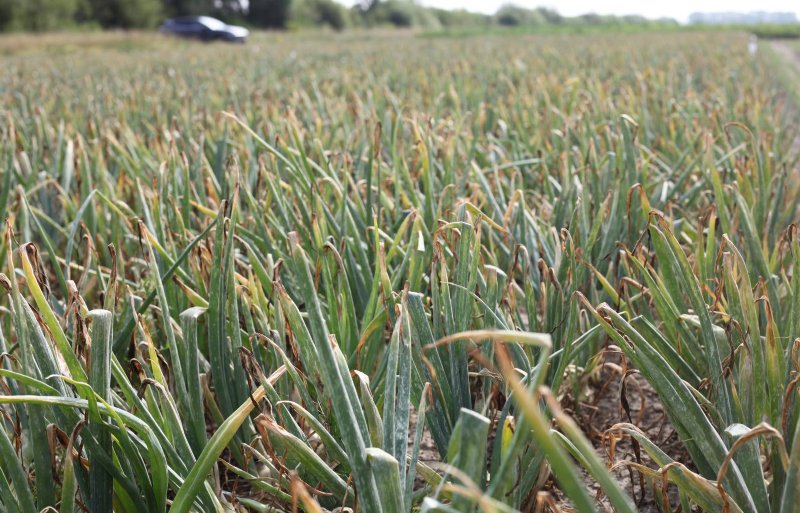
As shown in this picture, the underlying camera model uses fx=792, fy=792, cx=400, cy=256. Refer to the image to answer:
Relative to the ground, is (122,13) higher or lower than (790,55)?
higher

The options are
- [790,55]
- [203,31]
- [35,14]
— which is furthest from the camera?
[35,14]

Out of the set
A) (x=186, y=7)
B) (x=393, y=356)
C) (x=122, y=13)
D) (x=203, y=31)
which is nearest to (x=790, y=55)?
(x=203, y=31)

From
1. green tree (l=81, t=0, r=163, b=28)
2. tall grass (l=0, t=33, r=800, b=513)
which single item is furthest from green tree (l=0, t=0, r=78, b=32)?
tall grass (l=0, t=33, r=800, b=513)

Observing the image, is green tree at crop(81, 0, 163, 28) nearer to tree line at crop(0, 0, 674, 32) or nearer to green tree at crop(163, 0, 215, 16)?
tree line at crop(0, 0, 674, 32)

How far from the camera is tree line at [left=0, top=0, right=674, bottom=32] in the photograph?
95.7ft

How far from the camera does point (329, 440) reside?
0.93 m

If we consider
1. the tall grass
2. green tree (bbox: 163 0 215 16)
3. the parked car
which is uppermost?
green tree (bbox: 163 0 215 16)

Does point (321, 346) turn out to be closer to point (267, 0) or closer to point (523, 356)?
point (523, 356)

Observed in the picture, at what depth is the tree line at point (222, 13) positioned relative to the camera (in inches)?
1148

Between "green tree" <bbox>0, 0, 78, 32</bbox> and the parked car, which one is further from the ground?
"green tree" <bbox>0, 0, 78, 32</bbox>

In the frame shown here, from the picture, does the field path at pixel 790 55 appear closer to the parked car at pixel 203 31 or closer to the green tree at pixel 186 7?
the parked car at pixel 203 31

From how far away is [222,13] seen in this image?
39.0 m

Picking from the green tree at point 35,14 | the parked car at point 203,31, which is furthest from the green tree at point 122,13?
the parked car at point 203,31

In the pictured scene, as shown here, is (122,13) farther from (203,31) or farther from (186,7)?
(203,31)
